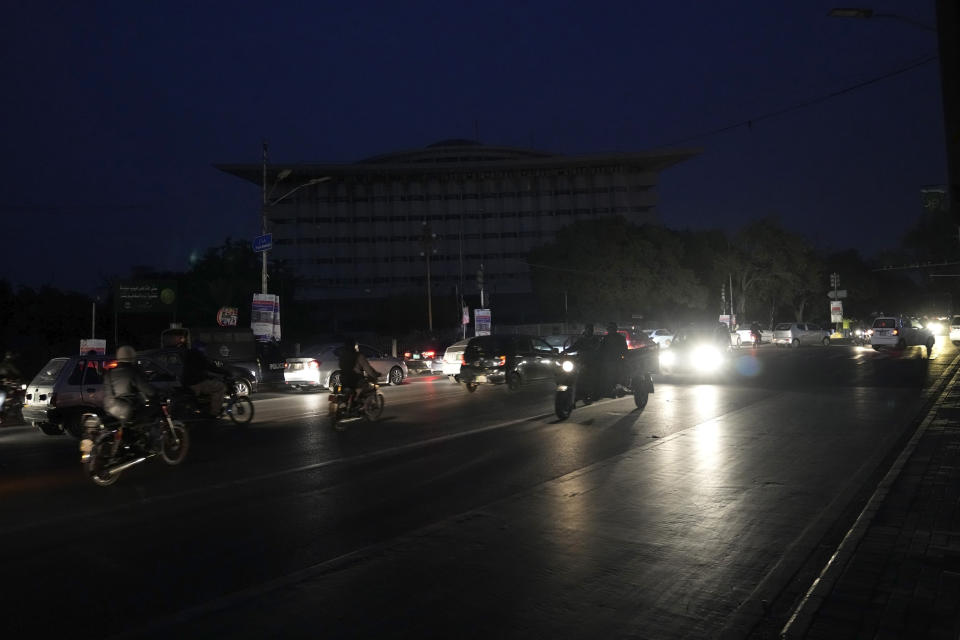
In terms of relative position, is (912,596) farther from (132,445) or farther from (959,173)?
(132,445)

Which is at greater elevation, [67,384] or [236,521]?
[67,384]

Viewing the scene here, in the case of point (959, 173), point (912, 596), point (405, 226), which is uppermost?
point (405, 226)

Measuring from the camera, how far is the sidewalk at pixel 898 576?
4.46 meters

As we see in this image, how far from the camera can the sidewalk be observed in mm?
4465

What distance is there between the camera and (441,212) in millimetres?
116062

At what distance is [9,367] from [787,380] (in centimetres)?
2124

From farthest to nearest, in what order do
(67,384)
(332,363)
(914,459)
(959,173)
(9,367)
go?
1. (332,363)
2. (9,367)
3. (67,384)
4. (914,459)
5. (959,173)

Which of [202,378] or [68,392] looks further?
[202,378]

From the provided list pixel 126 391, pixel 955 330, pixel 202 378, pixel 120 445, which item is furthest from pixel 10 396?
pixel 955 330

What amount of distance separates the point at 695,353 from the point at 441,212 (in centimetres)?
8905

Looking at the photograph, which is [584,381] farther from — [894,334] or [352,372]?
[894,334]

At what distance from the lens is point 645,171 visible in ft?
387

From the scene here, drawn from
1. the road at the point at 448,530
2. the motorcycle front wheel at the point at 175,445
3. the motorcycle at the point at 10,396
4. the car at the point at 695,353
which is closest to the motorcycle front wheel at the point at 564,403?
the road at the point at 448,530

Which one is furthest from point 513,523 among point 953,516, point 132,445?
point 132,445
